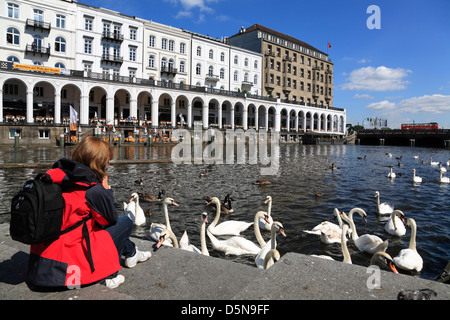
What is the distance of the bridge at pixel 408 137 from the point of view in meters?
65.4

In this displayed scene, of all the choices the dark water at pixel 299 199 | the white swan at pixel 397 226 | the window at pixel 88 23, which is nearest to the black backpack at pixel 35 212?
the dark water at pixel 299 199

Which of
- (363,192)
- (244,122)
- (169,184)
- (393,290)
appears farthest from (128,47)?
(393,290)

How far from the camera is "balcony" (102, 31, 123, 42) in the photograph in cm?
4259

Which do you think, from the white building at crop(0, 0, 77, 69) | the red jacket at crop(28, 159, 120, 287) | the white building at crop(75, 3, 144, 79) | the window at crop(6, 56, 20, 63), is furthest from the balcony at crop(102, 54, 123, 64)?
the red jacket at crop(28, 159, 120, 287)

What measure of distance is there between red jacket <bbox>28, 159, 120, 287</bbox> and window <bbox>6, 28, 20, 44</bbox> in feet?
144

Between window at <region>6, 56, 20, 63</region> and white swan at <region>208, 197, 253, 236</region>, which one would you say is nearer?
white swan at <region>208, 197, 253, 236</region>

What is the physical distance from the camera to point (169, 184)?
1380 centimetres

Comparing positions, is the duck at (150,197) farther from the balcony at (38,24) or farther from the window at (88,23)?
the window at (88,23)

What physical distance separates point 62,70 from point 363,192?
121ft

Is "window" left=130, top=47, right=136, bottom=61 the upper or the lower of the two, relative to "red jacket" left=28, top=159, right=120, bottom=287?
upper

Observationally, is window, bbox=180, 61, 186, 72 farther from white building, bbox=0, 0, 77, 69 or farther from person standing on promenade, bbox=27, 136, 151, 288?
person standing on promenade, bbox=27, 136, 151, 288

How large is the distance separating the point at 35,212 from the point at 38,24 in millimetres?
44407

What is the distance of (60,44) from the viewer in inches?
1561

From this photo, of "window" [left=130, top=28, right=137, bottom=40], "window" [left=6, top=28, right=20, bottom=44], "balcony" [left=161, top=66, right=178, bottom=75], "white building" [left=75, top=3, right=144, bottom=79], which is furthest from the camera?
"balcony" [left=161, top=66, right=178, bottom=75]
